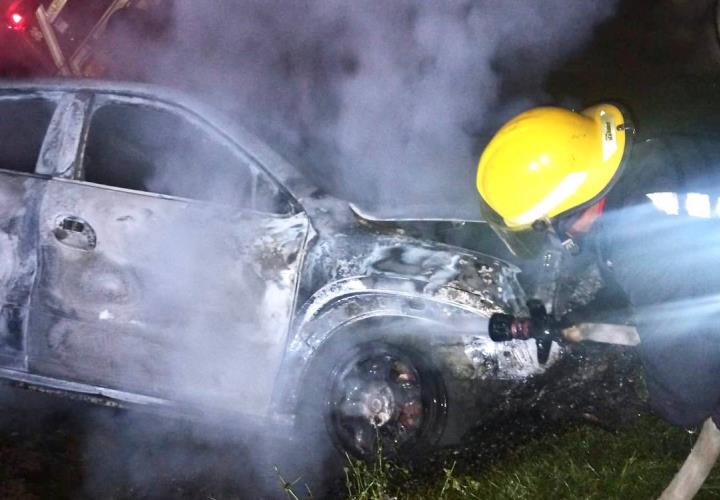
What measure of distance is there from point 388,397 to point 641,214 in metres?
1.49

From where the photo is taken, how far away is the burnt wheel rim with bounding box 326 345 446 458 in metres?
3.33

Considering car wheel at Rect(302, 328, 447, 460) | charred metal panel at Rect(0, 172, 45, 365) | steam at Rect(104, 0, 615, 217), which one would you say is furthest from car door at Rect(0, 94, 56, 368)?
steam at Rect(104, 0, 615, 217)

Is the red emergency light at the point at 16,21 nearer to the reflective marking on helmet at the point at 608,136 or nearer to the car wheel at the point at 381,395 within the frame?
the car wheel at the point at 381,395

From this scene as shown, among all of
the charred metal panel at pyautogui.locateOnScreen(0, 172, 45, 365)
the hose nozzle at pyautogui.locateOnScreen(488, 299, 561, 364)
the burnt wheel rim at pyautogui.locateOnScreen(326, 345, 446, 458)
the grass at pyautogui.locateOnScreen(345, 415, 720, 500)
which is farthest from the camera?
the charred metal panel at pyautogui.locateOnScreen(0, 172, 45, 365)

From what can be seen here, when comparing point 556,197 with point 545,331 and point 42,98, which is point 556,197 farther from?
point 42,98

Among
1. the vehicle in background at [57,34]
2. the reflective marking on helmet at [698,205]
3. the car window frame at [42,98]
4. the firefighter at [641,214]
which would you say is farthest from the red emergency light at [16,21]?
the reflective marking on helmet at [698,205]

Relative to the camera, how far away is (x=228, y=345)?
341cm

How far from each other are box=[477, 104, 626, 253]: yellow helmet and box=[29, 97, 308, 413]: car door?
42.9 inches

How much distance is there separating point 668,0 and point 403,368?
482cm

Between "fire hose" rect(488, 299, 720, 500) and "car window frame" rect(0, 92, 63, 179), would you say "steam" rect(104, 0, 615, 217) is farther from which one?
"fire hose" rect(488, 299, 720, 500)

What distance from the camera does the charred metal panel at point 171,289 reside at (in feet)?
10.9

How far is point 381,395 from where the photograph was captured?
334 centimetres

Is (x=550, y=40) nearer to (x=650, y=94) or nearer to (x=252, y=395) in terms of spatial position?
(x=650, y=94)

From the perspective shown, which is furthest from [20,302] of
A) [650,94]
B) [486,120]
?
[650,94]
